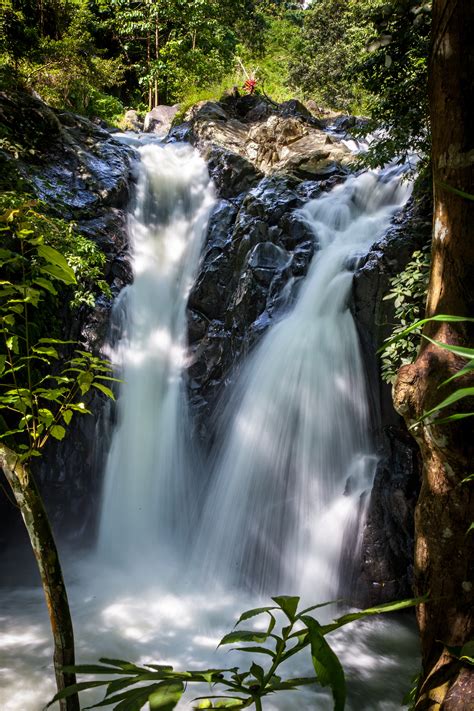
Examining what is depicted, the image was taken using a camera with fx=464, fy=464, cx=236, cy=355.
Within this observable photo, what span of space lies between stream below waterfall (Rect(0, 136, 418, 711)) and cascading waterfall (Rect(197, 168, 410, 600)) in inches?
0.6

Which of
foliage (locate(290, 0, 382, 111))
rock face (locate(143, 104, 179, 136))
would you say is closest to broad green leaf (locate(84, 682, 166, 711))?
rock face (locate(143, 104, 179, 136))

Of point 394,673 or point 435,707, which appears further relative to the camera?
point 394,673

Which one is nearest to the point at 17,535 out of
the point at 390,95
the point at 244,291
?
the point at 244,291

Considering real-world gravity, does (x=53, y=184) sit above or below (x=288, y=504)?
above

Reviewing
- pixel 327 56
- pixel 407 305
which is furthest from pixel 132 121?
pixel 407 305

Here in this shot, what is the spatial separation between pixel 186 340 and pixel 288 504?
2.82m

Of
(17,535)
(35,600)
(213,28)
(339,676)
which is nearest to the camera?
(339,676)

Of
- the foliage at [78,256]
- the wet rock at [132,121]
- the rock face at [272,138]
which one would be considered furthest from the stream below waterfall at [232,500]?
the wet rock at [132,121]

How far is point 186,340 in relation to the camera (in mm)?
6660

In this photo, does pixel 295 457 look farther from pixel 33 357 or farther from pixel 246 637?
pixel 246 637

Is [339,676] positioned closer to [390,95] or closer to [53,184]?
[390,95]

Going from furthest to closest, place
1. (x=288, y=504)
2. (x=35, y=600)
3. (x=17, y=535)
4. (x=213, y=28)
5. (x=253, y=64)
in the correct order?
(x=253, y=64)
(x=213, y=28)
(x=17, y=535)
(x=288, y=504)
(x=35, y=600)

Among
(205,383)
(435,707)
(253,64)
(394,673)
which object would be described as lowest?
(394,673)

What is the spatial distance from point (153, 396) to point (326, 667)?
575 centimetres
